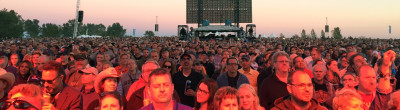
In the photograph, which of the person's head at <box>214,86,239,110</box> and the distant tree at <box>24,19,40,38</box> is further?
the distant tree at <box>24,19,40,38</box>

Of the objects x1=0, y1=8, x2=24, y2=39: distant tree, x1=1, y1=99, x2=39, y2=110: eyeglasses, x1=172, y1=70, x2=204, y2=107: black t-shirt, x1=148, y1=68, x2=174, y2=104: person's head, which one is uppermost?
x1=0, y1=8, x2=24, y2=39: distant tree

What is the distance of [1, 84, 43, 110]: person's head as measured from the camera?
3.09 meters

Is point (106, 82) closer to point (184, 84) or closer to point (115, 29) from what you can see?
point (184, 84)

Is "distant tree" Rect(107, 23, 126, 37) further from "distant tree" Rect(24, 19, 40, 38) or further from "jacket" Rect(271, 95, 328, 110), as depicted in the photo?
"jacket" Rect(271, 95, 328, 110)

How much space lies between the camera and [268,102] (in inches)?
192

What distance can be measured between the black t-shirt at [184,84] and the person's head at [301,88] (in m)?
2.79

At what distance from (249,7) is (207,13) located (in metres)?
7.40

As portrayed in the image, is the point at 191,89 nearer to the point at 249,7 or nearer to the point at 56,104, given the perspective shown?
the point at 56,104

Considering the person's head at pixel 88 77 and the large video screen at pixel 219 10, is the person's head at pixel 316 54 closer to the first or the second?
the person's head at pixel 88 77

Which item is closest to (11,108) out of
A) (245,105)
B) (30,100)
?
(30,100)

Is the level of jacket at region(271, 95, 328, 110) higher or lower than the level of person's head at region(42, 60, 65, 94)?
lower

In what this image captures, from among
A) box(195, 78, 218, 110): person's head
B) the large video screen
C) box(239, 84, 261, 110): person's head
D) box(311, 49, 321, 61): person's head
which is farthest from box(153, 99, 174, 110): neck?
the large video screen

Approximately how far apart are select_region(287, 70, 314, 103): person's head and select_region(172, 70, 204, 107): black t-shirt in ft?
9.14

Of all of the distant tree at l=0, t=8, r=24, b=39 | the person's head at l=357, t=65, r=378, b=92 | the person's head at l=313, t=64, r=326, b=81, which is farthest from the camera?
the distant tree at l=0, t=8, r=24, b=39
